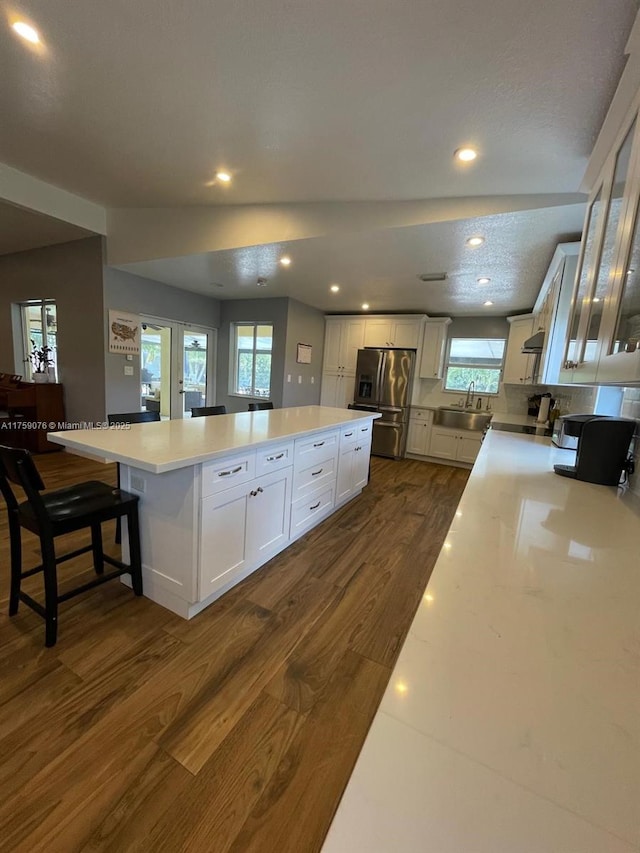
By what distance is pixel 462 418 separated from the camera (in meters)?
5.29

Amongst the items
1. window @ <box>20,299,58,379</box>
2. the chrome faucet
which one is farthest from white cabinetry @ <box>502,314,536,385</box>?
window @ <box>20,299,58,379</box>

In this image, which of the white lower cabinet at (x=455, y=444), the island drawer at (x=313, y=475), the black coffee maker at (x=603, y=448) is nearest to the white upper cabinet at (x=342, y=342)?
the white lower cabinet at (x=455, y=444)

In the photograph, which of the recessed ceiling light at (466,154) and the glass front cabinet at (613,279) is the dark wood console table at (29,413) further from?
the glass front cabinet at (613,279)

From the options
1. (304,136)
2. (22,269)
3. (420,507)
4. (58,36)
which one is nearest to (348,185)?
(304,136)

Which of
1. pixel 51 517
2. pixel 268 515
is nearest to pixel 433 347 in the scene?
pixel 268 515

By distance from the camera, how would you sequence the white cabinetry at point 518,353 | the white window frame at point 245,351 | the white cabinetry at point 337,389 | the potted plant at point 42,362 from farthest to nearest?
1. the white cabinetry at point 337,389
2. the white window frame at point 245,351
3. the potted plant at point 42,362
4. the white cabinetry at point 518,353

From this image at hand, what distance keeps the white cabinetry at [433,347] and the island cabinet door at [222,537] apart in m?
4.31

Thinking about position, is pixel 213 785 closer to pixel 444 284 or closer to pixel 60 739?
pixel 60 739

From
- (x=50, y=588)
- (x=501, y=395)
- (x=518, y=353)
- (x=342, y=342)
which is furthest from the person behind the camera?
(x=342, y=342)

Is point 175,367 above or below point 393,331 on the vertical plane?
below

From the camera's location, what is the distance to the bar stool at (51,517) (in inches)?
59.5

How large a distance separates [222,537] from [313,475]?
3.34 ft

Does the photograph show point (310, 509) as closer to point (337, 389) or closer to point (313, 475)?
point (313, 475)

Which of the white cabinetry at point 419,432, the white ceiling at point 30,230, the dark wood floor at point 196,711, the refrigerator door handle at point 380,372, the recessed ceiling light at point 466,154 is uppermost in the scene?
the white ceiling at point 30,230
